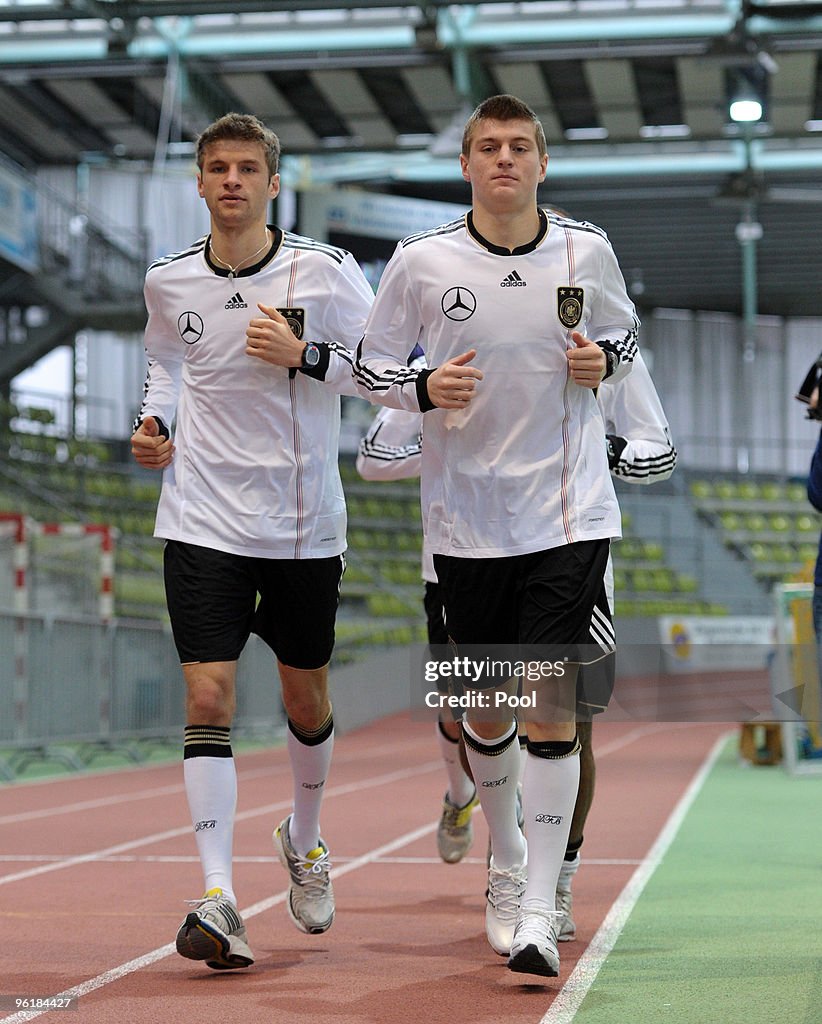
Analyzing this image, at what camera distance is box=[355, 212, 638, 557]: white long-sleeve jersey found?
13.4 ft

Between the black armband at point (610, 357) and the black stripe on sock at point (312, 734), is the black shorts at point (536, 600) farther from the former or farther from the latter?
the black stripe on sock at point (312, 734)

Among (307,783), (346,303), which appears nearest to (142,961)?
(307,783)

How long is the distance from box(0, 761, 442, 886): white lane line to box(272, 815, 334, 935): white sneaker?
1.94 m

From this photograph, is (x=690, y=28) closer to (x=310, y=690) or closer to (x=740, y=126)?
(x=740, y=126)

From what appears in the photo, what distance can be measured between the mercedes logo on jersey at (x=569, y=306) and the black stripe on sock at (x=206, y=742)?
1465mm

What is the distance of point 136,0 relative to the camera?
18.7m

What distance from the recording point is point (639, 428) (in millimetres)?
4844

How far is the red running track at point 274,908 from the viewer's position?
3.74 meters

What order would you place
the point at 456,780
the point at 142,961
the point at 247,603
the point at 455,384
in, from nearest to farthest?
the point at 455,384 < the point at 142,961 < the point at 247,603 < the point at 456,780

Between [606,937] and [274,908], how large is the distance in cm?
130

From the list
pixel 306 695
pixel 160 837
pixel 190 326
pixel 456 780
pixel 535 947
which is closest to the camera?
pixel 535 947

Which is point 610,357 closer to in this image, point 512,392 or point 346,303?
point 512,392

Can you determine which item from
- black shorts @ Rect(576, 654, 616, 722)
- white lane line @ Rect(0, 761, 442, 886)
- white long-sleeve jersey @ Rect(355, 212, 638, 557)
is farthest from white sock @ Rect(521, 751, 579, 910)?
white lane line @ Rect(0, 761, 442, 886)

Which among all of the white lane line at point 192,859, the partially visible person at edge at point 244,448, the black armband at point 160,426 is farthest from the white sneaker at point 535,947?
the white lane line at point 192,859
